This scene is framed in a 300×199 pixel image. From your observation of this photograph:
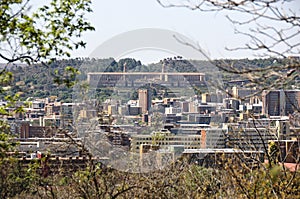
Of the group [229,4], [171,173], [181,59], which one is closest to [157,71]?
[181,59]

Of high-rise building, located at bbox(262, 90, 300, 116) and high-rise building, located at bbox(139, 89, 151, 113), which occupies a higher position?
high-rise building, located at bbox(139, 89, 151, 113)

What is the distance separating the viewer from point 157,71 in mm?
17344

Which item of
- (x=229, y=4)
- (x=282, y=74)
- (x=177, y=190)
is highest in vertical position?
(x=229, y=4)

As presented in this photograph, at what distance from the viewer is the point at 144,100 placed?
18.4 m

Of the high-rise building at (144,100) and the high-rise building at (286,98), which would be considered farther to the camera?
the high-rise building at (144,100)

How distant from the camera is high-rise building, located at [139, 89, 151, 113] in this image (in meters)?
17.8

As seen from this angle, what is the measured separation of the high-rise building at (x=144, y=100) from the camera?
58.2 ft

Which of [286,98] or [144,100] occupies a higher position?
[144,100]

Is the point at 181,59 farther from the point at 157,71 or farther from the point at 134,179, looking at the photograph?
the point at 134,179

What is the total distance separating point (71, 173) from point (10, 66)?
2861 millimetres

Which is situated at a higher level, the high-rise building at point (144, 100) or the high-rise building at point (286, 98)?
the high-rise building at point (144, 100)

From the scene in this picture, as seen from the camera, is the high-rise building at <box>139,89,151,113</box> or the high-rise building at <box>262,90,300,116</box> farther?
the high-rise building at <box>139,89,151,113</box>

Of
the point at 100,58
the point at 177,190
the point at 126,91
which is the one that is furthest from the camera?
the point at 126,91

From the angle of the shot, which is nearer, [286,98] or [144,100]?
[286,98]
